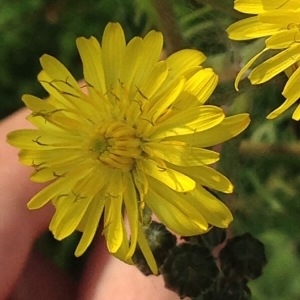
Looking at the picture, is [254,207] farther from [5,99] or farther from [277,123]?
[5,99]

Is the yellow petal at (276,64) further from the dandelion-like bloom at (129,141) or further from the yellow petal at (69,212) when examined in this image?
the yellow petal at (69,212)

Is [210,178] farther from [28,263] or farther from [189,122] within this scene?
[28,263]

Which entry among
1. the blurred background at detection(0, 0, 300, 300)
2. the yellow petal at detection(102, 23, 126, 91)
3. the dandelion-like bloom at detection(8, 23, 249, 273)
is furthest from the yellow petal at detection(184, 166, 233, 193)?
the blurred background at detection(0, 0, 300, 300)

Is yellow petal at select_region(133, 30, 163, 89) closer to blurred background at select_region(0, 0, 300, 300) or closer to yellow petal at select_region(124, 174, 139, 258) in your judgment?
yellow petal at select_region(124, 174, 139, 258)

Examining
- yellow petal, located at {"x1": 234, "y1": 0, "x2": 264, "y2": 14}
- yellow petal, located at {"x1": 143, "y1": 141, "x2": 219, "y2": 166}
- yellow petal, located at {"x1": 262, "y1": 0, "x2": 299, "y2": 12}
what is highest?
yellow petal, located at {"x1": 234, "y1": 0, "x2": 264, "y2": 14}

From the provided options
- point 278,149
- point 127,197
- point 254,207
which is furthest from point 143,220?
point 254,207

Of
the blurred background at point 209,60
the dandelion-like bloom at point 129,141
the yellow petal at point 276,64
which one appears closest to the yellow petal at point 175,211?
the dandelion-like bloom at point 129,141
